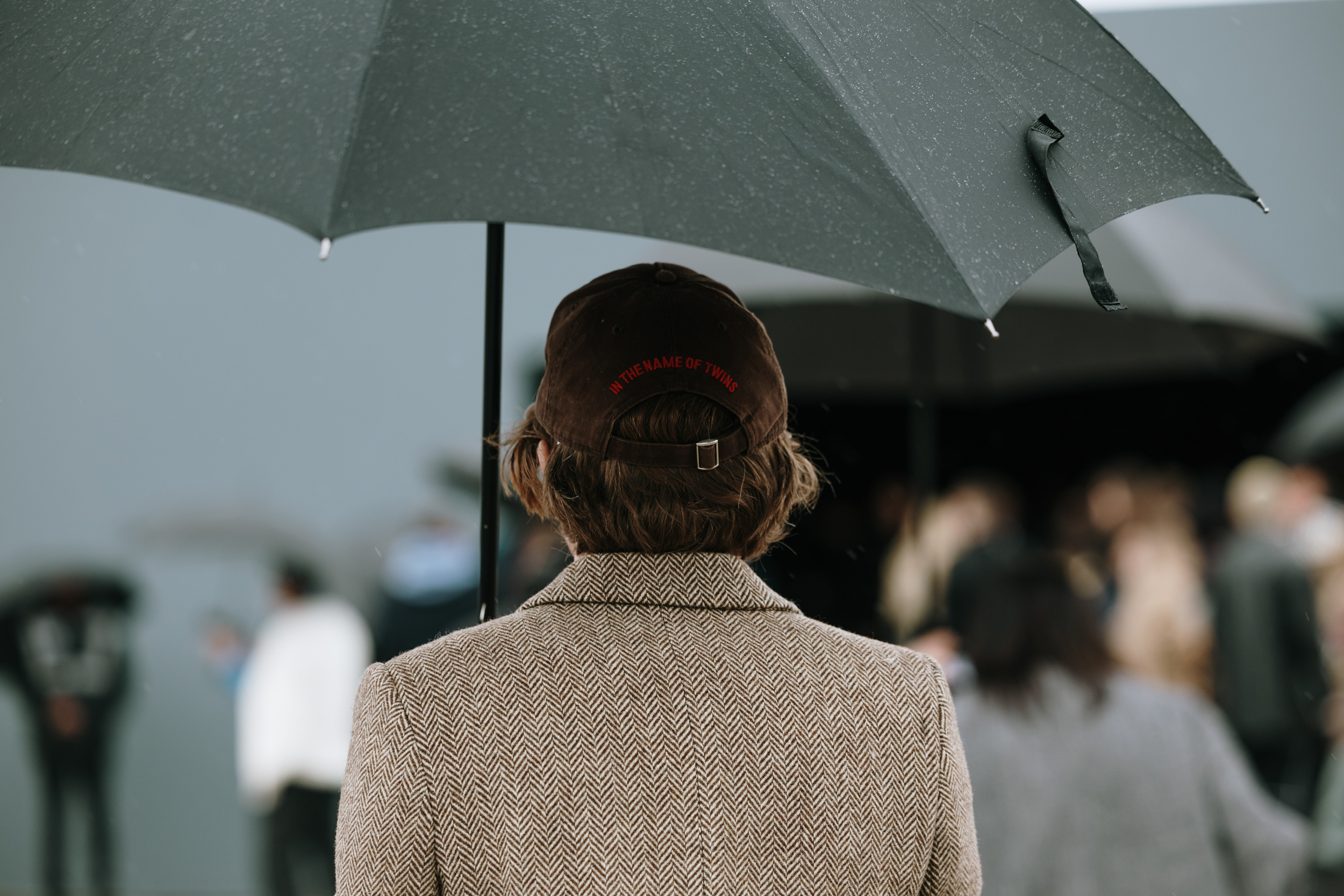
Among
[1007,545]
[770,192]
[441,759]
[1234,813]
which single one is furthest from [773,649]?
[1007,545]

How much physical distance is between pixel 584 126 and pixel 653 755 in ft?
2.06

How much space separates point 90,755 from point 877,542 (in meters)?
4.80

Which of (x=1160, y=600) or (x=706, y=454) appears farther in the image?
(x=1160, y=600)

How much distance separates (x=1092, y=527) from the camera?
24.1 ft

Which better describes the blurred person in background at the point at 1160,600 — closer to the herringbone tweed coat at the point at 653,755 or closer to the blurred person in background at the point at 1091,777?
the blurred person in background at the point at 1091,777

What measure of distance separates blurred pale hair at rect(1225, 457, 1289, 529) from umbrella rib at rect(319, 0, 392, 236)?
19.5 ft

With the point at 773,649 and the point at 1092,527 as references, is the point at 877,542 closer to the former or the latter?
the point at 1092,527

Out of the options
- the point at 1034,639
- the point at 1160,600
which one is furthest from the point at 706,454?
A: the point at 1160,600

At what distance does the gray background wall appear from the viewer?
26.2ft

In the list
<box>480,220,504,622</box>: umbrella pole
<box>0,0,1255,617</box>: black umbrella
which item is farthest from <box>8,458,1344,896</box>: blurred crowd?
Answer: <box>0,0,1255,617</box>: black umbrella

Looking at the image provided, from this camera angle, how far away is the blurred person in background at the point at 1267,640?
6184 mm

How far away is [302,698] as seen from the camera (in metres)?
6.19

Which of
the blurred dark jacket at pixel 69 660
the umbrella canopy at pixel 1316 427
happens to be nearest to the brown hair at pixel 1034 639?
the umbrella canopy at pixel 1316 427

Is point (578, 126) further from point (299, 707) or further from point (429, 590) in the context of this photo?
point (429, 590)
